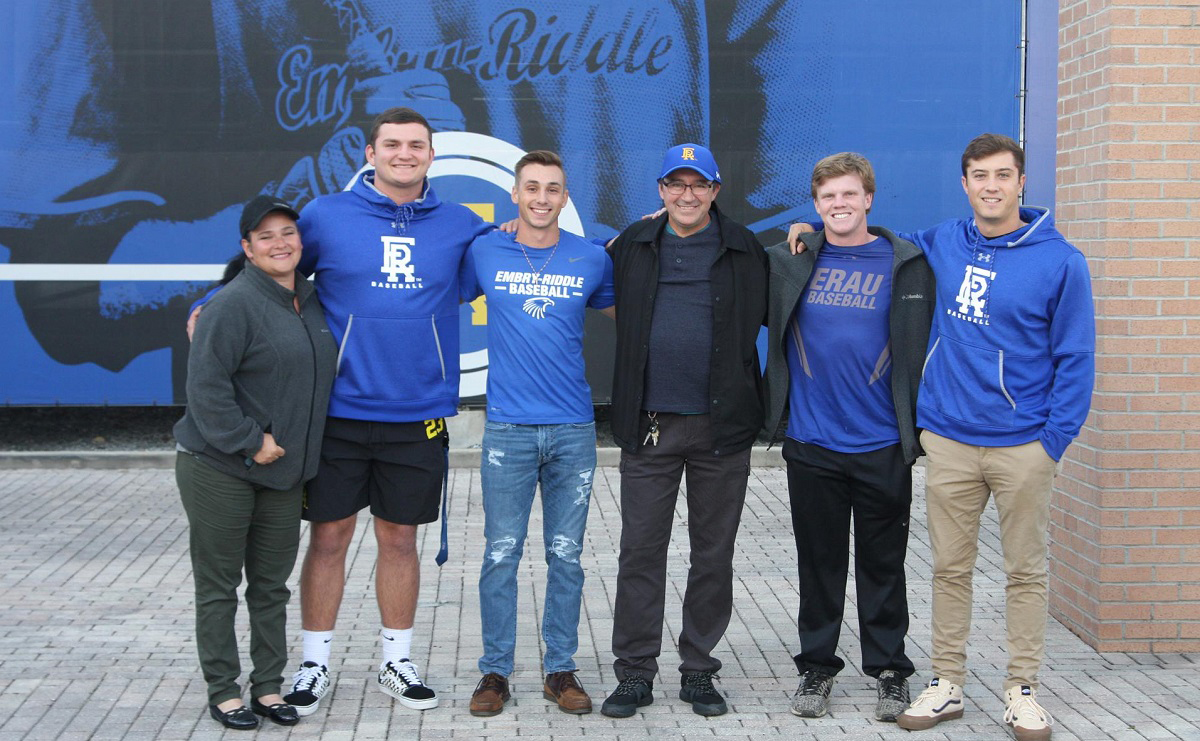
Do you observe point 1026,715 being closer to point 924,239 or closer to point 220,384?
point 924,239

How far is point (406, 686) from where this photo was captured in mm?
4520

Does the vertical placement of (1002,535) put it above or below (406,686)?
above

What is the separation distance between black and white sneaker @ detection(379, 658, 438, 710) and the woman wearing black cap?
0.37m

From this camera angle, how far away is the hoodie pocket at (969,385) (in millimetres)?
4195

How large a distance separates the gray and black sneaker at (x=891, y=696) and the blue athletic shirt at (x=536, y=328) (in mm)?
1384

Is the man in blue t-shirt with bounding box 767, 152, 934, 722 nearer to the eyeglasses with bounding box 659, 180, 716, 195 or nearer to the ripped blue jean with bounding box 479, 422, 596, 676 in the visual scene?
the eyeglasses with bounding box 659, 180, 716, 195

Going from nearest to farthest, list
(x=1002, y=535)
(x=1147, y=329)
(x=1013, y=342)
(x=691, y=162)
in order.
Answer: (x=1013, y=342) < (x=1002, y=535) < (x=691, y=162) < (x=1147, y=329)

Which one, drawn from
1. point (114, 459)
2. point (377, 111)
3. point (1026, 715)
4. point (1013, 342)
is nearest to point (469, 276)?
point (1013, 342)

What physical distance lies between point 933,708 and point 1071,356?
1.26 meters

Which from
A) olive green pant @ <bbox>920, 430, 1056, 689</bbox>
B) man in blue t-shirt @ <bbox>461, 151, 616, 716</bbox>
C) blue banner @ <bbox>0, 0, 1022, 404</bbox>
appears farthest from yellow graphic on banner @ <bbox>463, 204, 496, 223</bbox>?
olive green pant @ <bbox>920, 430, 1056, 689</bbox>

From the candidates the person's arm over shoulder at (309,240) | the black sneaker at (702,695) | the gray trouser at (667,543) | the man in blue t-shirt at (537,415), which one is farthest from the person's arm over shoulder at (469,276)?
the black sneaker at (702,695)

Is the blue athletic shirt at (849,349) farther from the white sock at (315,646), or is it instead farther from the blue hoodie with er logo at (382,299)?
the white sock at (315,646)

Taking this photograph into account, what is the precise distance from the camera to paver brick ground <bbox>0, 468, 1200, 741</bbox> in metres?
4.30

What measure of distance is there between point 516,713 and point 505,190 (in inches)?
192
